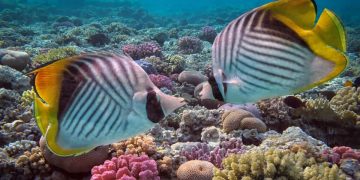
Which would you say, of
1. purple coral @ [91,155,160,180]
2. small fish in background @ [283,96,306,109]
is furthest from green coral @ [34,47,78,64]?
small fish in background @ [283,96,306,109]

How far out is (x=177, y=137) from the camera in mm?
5809

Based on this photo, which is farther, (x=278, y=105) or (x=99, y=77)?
(x=278, y=105)

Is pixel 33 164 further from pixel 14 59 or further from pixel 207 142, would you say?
pixel 14 59

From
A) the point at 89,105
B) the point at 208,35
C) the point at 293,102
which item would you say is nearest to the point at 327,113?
the point at 293,102

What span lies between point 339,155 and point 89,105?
424 cm

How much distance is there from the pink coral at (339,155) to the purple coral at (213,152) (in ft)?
4.12

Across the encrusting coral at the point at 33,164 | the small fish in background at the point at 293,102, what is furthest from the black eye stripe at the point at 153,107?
the small fish in background at the point at 293,102

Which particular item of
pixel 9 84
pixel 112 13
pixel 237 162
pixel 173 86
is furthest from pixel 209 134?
pixel 112 13

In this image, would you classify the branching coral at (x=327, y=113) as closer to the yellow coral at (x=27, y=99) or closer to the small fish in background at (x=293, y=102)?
the small fish in background at (x=293, y=102)

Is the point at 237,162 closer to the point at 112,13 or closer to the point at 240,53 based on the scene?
the point at 240,53

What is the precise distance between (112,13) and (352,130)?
32.5 m

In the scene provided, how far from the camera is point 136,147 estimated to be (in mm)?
4711

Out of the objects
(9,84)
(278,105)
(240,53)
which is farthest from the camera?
(9,84)

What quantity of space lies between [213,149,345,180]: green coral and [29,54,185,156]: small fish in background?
2.37 meters
